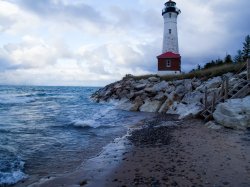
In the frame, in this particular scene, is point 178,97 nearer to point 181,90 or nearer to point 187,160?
point 181,90

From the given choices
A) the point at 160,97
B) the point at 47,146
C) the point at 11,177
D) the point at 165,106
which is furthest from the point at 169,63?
the point at 11,177

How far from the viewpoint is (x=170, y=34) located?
148 feet

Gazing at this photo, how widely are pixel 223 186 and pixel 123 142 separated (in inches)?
242

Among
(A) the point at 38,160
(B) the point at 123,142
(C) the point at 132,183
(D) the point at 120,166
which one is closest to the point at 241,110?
(B) the point at 123,142

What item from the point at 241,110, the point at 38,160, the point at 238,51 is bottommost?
the point at 38,160

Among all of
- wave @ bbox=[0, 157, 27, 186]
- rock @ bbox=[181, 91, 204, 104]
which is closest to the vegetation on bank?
rock @ bbox=[181, 91, 204, 104]

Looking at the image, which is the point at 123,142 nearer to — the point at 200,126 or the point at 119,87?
the point at 200,126

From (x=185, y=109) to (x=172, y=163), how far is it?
12.8m

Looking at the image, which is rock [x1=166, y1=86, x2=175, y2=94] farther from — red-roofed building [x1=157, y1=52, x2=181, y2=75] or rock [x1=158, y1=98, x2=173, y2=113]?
red-roofed building [x1=157, y1=52, x2=181, y2=75]

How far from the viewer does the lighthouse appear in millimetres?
42750

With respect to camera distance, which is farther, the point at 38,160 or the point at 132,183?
the point at 38,160

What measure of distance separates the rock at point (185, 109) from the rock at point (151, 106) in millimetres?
2206

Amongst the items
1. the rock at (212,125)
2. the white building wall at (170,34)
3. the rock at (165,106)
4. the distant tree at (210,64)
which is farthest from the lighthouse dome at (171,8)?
the rock at (212,125)

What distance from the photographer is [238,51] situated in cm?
Answer: 3606
